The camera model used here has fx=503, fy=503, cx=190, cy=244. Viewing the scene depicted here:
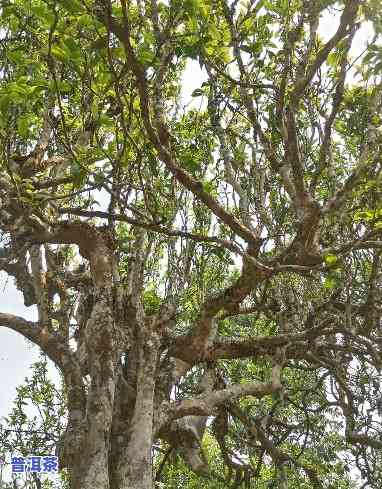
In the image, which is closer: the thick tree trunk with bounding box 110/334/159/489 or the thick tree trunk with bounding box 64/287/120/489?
the thick tree trunk with bounding box 64/287/120/489

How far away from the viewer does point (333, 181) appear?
5246mm

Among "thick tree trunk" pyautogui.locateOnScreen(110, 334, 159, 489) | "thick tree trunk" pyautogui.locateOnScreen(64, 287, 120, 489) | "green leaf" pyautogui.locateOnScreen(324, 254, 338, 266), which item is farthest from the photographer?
"thick tree trunk" pyautogui.locateOnScreen(110, 334, 159, 489)

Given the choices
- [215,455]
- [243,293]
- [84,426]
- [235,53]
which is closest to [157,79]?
[235,53]

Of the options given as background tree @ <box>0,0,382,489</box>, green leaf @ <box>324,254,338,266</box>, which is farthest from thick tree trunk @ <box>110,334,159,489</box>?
green leaf @ <box>324,254,338,266</box>

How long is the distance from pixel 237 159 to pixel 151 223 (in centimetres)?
262

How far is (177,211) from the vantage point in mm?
6301

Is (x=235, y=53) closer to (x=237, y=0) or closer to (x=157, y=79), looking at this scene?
(x=237, y=0)

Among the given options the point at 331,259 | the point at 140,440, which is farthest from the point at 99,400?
the point at 331,259

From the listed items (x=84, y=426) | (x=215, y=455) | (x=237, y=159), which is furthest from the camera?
(x=215, y=455)

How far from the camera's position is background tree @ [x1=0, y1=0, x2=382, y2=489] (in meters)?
3.90

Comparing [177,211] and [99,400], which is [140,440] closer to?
[99,400]

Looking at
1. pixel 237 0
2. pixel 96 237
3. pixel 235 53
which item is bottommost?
pixel 96 237

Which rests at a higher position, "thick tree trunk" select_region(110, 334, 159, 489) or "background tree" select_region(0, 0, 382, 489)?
"background tree" select_region(0, 0, 382, 489)

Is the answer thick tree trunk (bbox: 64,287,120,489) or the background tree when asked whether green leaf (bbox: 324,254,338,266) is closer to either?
the background tree
